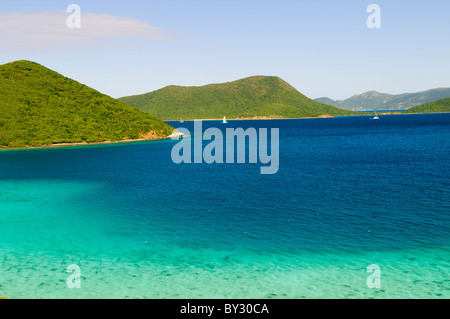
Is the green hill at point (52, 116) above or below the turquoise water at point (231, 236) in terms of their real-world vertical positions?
above

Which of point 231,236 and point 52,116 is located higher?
point 52,116

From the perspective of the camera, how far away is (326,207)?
4606 cm

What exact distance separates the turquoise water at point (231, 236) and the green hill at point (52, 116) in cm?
9492

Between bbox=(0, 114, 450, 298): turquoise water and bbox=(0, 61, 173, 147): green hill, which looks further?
bbox=(0, 61, 173, 147): green hill

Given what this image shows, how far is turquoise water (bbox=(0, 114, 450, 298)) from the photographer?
25734 mm

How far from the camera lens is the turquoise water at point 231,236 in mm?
25734

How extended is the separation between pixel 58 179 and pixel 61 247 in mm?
44487

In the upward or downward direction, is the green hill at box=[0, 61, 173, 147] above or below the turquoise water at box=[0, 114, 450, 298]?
above

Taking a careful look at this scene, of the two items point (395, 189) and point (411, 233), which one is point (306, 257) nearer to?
point (411, 233)

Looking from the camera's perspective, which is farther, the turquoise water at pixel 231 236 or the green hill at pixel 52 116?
the green hill at pixel 52 116

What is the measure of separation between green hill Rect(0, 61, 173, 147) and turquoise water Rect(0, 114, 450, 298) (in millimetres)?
94921

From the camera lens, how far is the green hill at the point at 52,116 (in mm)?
153000

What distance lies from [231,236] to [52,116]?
158635mm

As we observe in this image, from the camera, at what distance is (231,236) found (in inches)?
1430
